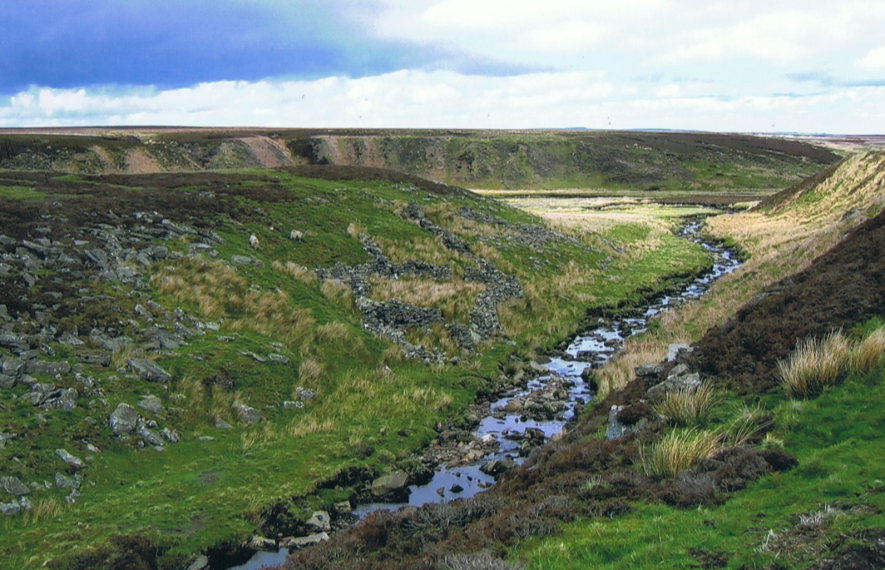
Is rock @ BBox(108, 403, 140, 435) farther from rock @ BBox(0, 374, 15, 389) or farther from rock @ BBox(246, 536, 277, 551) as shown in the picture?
rock @ BBox(246, 536, 277, 551)

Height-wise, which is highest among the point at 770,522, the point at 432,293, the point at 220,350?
the point at 770,522

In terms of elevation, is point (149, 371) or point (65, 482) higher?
point (149, 371)

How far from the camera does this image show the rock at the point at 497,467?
15.4m

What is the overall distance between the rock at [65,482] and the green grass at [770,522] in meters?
10.2

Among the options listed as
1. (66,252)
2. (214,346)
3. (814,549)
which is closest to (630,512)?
(814,549)

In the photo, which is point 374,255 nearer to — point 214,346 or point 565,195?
point 214,346

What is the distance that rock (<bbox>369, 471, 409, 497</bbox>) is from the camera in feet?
48.7

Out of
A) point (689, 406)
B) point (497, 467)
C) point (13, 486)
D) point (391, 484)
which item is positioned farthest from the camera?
point (497, 467)

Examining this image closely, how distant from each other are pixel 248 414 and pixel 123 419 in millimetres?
3469

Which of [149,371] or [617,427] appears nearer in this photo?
[617,427]

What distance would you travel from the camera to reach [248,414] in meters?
17.3

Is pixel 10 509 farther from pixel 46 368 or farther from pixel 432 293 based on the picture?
pixel 432 293

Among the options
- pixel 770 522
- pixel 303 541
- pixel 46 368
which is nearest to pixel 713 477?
pixel 770 522

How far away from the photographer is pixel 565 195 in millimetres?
139625
